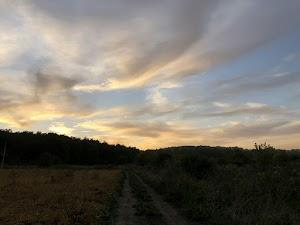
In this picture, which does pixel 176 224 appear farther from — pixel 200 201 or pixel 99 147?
pixel 99 147

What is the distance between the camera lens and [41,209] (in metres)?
23.0

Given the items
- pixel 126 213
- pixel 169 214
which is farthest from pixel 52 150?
pixel 169 214

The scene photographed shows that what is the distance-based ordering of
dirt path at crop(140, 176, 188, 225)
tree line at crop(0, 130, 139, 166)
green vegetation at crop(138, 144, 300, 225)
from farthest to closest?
tree line at crop(0, 130, 139, 166)
dirt path at crop(140, 176, 188, 225)
green vegetation at crop(138, 144, 300, 225)

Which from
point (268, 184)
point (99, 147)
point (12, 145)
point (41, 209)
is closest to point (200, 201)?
point (268, 184)

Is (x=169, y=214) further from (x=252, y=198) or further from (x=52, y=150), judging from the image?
(x=52, y=150)

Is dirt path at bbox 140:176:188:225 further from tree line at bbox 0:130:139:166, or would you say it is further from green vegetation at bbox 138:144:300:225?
tree line at bbox 0:130:139:166

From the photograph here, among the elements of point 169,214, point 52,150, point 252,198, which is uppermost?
point 52,150

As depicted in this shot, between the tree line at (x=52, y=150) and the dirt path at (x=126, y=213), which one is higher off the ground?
the tree line at (x=52, y=150)

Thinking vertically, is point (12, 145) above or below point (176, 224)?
above

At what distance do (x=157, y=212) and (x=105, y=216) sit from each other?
2.75m

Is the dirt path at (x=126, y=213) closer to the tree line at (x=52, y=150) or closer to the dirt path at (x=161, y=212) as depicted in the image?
the dirt path at (x=161, y=212)

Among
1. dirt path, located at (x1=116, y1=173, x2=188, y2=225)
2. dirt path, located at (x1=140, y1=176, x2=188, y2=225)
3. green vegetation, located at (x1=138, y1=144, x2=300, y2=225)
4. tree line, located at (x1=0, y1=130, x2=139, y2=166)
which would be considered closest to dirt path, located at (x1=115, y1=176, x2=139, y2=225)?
dirt path, located at (x1=116, y1=173, x2=188, y2=225)

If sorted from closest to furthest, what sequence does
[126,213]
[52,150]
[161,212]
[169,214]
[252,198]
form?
1. [169,214]
2. [161,212]
3. [126,213]
4. [252,198]
5. [52,150]

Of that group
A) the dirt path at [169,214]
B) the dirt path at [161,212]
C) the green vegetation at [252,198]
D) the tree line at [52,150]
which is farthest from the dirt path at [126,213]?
A: the tree line at [52,150]
